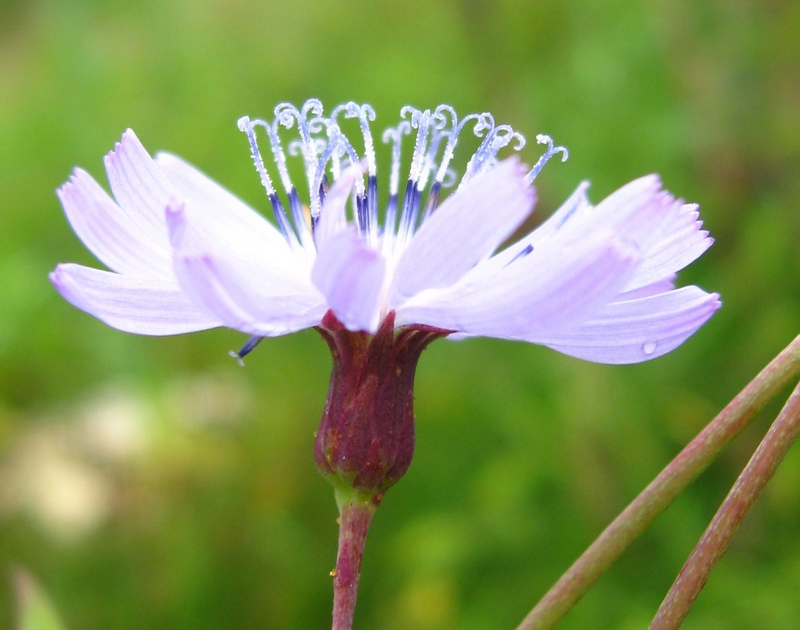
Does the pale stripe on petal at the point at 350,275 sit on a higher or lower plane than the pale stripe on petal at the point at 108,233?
lower

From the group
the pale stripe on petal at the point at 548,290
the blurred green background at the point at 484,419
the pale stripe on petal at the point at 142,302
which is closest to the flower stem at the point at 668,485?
the pale stripe on petal at the point at 548,290

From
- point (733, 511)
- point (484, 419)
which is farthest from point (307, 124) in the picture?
point (484, 419)

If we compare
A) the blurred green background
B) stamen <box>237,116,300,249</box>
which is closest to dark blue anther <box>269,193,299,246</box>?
stamen <box>237,116,300,249</box>

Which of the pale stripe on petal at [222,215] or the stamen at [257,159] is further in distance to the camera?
the stamen at [257,159]

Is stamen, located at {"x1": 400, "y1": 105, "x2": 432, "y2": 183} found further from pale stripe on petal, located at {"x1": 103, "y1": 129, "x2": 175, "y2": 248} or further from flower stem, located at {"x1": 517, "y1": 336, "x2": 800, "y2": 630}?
flower stem, located at {"x1": 517, "y1": 336, "x2": 800, "y2": 630}

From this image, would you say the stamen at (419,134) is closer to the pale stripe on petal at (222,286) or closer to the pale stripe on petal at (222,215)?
the pale stripe on petal at (222,215)

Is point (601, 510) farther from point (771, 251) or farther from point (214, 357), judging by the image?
point (214, 357)

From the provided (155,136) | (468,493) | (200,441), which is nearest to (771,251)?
(468,493)
